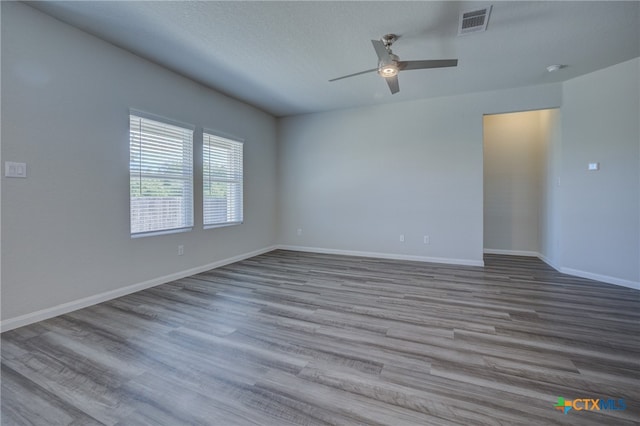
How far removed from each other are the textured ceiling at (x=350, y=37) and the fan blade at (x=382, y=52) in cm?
30

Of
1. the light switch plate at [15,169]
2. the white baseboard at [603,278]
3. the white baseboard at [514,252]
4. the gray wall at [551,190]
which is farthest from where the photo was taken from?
the white baseboard at [514,252]

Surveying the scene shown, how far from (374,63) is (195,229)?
332 cm

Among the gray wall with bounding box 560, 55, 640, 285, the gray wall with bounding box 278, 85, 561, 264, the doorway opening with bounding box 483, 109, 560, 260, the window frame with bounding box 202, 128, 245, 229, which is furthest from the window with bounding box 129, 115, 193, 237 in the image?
the gray wall with bounding box 560, 55, 640, 285

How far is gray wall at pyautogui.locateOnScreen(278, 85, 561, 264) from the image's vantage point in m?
4.44

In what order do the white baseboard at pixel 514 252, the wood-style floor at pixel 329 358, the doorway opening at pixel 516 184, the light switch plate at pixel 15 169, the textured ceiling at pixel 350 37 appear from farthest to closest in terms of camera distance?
1. the white baseboard at pixel 514 252
2. the doorway opening at pixel 516 184
3. the textured ceiling at pixel 350 37
4. the light switch plate at pixel 15 169
5. the wood-style floor at pixel 329 358

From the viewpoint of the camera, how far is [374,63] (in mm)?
3338

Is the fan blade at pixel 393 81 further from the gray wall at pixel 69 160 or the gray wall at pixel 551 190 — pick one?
the gray wall at pixel 551 190

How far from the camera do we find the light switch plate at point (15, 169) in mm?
2281

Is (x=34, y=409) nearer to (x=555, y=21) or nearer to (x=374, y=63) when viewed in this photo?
(x=374, y=63)

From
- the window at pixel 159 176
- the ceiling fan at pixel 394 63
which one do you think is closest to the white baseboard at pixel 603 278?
the ceiling fan at pixel 394 63

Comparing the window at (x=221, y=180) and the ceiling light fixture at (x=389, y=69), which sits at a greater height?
the ceiling light fixture at (x=389, y=69)

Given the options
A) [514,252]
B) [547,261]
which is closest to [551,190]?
[547,261]

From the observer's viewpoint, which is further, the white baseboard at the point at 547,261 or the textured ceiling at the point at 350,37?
the white baseboard at the point at 547,261

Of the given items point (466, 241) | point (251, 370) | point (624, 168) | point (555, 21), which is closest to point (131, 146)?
point (251, 370)
